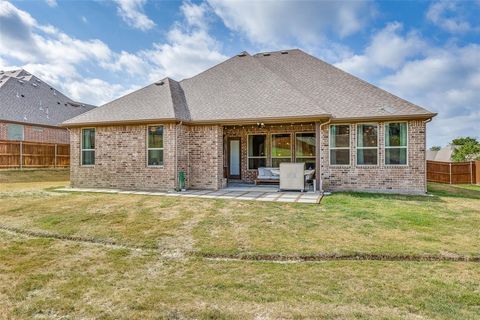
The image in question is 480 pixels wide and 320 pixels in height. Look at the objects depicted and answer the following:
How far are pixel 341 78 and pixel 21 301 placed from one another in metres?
14.2

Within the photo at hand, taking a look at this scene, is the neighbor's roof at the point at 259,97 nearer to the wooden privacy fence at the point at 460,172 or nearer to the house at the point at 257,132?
the house at the point at 257,132

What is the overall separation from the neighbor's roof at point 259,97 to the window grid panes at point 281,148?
2501 millimetres

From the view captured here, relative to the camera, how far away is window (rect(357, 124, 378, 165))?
11492 mm

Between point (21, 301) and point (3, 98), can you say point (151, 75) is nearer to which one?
point (3, 98)

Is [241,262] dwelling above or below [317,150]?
below

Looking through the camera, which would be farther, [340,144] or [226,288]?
[340,144]

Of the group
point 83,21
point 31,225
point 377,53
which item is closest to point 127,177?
point 31,225

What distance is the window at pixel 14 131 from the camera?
21.4 metres

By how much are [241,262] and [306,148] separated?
10.5 meters

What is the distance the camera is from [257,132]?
1502cm

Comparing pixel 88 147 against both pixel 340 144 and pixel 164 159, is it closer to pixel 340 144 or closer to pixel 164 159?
pixel 164 159

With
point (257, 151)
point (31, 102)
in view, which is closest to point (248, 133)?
point (257, 151)

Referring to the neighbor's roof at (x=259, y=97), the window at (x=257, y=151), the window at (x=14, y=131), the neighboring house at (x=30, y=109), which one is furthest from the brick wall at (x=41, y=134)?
the window at (x=257, y=151)

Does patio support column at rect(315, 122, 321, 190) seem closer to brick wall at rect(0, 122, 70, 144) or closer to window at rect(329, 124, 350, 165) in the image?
window at rect(329, 124, 350, 165)
